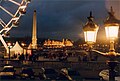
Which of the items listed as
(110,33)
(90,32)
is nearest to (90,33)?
(90,32)

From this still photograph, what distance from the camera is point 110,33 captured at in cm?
688

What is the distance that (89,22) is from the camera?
287 inches

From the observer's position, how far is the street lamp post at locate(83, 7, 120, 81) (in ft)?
22.6

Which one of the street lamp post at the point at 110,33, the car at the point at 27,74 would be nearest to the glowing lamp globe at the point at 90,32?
the street lamp post at the point at 110,33

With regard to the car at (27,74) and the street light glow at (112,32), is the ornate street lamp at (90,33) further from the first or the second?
the car at (27,74)

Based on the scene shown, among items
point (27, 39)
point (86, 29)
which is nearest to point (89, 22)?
point (86, 29)

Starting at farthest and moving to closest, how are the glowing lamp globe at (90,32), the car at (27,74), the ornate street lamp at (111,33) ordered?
the car at (27,74), the glowing lamp globe at (90,32), the ornate street lamp at (111,33)

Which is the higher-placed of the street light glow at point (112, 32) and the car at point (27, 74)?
the street light glow at point (112, 32)

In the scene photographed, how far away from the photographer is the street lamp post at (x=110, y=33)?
22.6ft

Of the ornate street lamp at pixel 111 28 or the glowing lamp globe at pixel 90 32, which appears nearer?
the ornate street lamp at pixel 111 28

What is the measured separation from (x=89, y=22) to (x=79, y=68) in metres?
18.7

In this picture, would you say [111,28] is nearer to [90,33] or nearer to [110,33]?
[110,33]

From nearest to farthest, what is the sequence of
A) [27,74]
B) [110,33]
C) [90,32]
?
[110,33] → [90,32] → [27,74]

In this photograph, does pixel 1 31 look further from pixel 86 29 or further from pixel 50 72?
pixel 86 29
